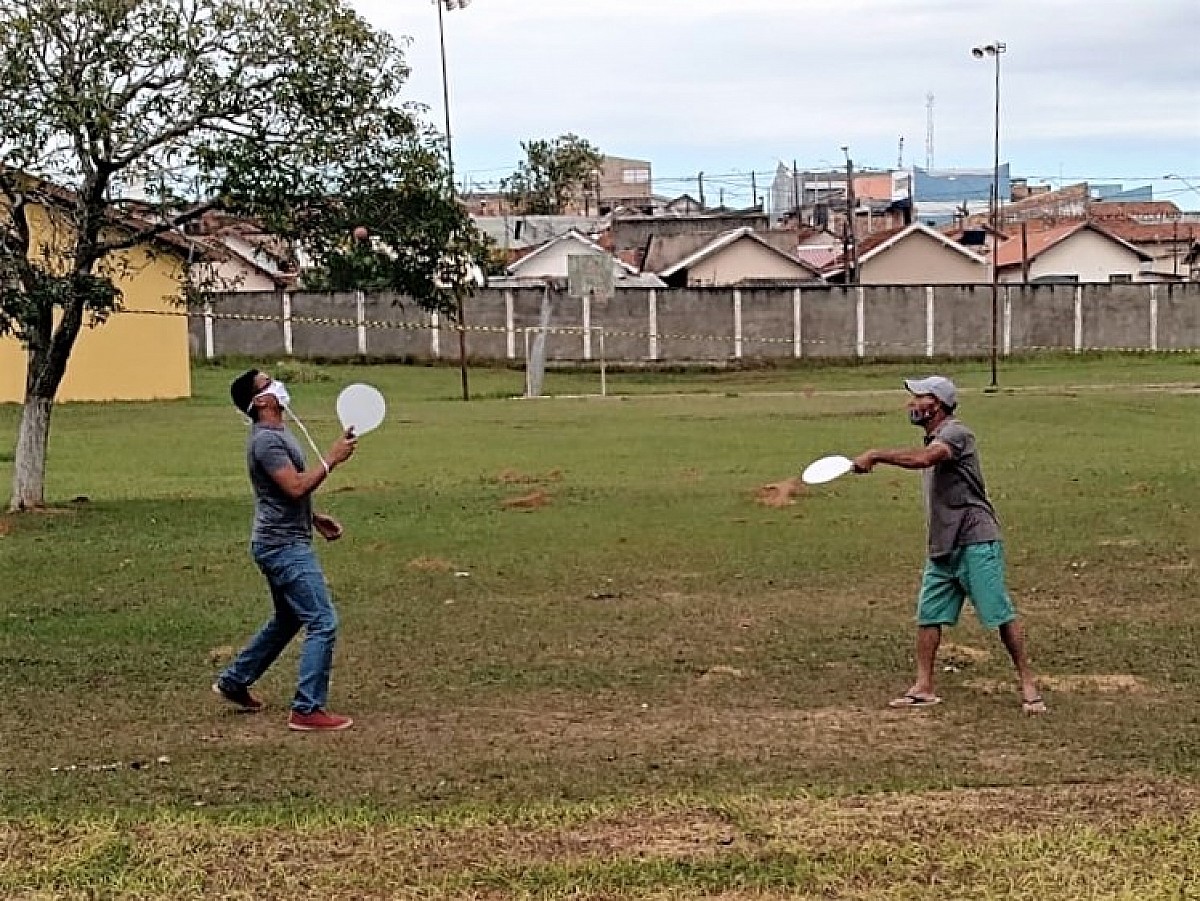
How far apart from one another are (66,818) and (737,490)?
13514 millimetres

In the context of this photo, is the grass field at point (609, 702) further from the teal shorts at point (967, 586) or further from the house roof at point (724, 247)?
the house roof at point (724, 247)

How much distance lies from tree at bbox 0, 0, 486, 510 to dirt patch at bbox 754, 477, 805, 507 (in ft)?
13.4

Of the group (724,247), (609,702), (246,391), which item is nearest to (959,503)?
(609,702)

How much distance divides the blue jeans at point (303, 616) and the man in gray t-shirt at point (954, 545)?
111 inches

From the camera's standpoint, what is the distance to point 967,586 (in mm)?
8984

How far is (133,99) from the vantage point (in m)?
16.3

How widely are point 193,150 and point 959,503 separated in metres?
9.95

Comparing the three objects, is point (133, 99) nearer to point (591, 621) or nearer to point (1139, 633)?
point (591, 621)

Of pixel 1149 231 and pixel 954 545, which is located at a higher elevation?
pixel 1149 231

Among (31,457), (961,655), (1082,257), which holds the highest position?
(1082,257)

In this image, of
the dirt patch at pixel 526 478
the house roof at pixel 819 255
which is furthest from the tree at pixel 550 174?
the dirt patch at pixel 526 478

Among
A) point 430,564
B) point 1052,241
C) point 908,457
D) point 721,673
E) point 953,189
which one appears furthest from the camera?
point 953,189

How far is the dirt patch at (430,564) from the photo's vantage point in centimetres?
1425

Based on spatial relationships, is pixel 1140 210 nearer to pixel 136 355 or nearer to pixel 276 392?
pixel 136 355
